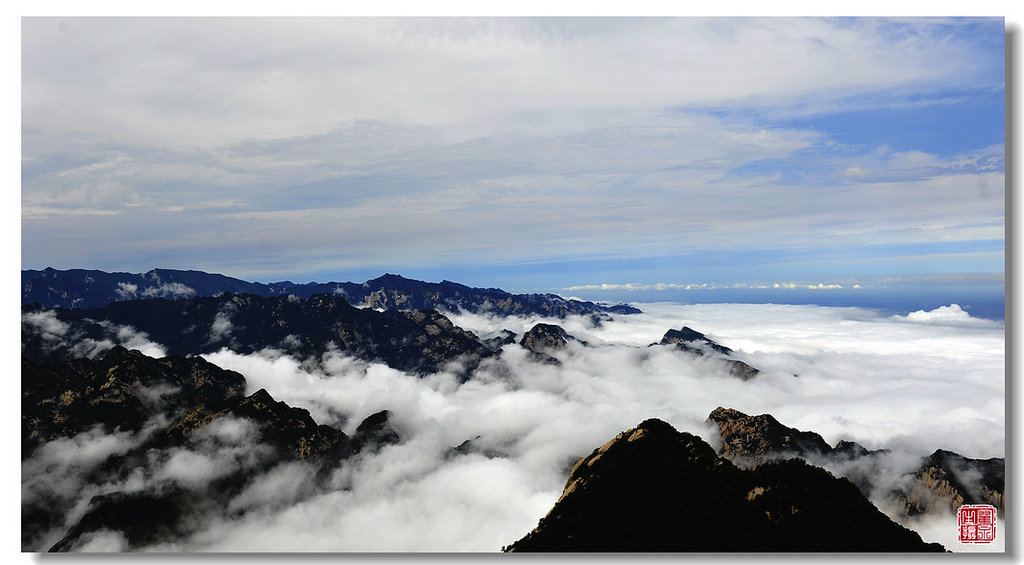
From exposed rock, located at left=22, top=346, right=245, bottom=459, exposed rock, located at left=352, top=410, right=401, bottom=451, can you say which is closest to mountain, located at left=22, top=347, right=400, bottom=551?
exposed rock, located at left=22, top=346, right=245, bottom=459

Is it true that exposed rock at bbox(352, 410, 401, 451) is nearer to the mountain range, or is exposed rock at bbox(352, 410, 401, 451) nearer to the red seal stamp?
the mountain range

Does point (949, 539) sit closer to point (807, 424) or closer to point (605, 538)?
point (605, 538)

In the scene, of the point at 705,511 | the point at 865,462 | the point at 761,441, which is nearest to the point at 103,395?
the point at 705,511

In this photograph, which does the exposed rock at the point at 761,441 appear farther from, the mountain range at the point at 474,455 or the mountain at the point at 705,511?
the mountain at the point at 705,511
